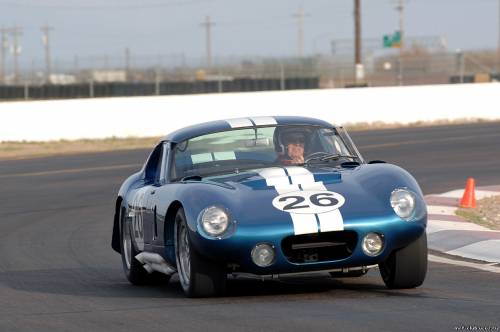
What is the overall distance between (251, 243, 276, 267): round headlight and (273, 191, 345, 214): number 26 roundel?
284mm

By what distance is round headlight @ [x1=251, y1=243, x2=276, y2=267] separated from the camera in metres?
7.77

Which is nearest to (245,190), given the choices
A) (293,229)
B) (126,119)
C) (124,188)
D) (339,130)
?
(293,229)

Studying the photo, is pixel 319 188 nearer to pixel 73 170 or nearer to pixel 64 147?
pixel 73 170

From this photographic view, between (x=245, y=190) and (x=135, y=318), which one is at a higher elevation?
(x=245, y=190)

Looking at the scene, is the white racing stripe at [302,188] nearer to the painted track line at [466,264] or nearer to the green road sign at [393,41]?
the painted track line at [466,264]

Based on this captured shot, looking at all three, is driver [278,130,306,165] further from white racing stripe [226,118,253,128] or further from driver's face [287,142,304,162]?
white racing stripe [226,118,253,128]

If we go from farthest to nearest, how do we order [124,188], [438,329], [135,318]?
[124,188], [135,318], [438,329]

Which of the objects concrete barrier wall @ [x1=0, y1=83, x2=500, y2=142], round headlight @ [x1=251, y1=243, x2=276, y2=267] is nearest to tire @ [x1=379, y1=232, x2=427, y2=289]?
round headlight @ [x1=251, y1=243, x2=276, y2=267]

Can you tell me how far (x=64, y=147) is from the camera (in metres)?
32.2

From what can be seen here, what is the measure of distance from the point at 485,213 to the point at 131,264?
6.07m

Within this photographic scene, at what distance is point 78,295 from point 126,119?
84.6 feet

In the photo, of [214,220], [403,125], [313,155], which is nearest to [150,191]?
[313,155]

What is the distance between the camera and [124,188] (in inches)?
408

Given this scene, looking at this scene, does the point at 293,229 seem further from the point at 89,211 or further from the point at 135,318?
the point at 89,211
